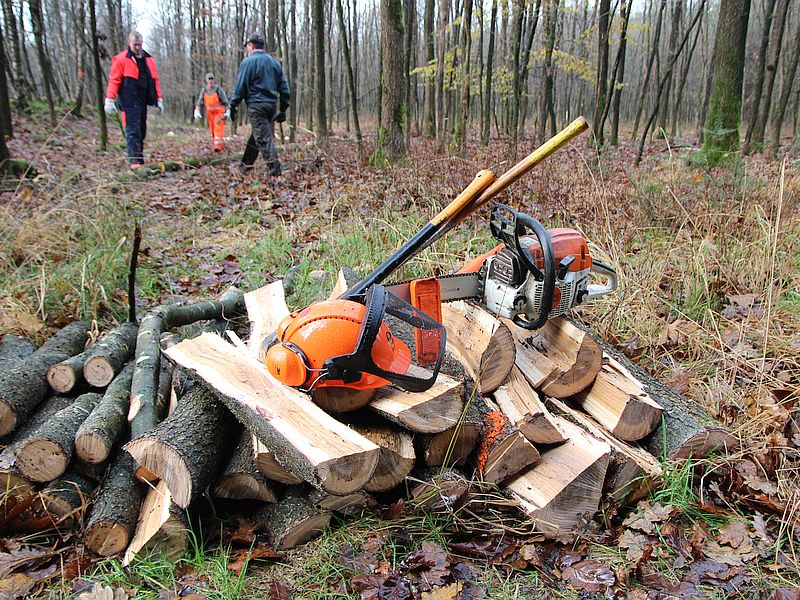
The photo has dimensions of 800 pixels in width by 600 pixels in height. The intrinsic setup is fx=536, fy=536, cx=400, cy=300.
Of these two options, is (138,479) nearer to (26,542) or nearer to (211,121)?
(26,542)

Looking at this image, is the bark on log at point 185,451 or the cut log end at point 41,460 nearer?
the bark on log at point 185,451

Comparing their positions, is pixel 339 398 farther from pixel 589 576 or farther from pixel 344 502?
pixel 589 576

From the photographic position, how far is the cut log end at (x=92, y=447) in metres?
2.53

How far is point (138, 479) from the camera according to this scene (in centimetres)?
258

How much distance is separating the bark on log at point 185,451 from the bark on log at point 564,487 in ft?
4.63

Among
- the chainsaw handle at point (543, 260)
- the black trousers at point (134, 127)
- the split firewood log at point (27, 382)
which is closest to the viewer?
the chainsaw handle at point (543, 260)

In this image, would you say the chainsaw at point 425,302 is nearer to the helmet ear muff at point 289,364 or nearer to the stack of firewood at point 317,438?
the helmet ear muff at point 289,364

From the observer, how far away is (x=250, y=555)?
2.29 m

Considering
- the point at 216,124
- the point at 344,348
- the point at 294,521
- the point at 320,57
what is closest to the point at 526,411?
the point at 344,348

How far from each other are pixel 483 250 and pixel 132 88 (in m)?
7.98

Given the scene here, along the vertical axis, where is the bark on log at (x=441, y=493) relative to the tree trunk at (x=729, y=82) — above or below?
below

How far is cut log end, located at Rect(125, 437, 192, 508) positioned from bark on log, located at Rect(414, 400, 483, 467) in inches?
41.3

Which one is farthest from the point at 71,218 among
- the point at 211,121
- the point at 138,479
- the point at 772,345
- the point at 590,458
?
the point at 211,121

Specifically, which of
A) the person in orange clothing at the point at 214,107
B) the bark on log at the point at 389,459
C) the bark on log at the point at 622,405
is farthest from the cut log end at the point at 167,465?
the person in orange clothing at the point at 214,107
